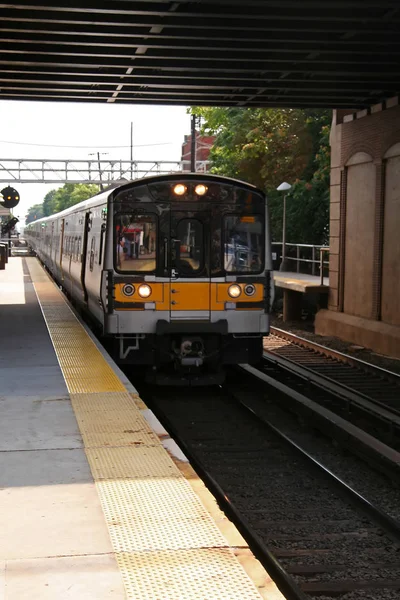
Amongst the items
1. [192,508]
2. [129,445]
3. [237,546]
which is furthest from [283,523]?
[237,546]

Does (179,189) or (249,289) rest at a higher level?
(179,189)

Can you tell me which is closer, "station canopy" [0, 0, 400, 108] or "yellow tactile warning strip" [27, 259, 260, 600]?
"yellow tactile warning strip" [27, 259, 260, 600]

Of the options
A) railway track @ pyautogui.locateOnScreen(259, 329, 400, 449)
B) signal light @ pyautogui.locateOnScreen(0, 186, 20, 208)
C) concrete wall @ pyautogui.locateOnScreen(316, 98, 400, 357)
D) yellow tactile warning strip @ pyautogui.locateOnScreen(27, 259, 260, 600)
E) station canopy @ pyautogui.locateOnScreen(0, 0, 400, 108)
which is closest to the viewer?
yellow tactile warning strip @ pyautogui.locateOnScreen(27, 259, 260, 600)

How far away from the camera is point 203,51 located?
14.6m

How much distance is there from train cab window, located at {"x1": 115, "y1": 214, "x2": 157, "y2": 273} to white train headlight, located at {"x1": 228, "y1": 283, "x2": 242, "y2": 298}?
1064 millimetres

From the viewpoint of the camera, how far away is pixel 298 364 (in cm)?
1538

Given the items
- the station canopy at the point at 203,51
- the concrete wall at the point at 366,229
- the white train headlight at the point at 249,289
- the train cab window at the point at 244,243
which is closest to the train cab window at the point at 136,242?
the train cab window at the point at 244,243

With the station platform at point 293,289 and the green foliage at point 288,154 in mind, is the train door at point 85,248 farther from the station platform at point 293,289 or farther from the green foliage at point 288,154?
the green foliage at point 288,154

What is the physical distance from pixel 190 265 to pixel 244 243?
0.83 meters

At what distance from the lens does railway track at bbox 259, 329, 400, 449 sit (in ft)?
35.8

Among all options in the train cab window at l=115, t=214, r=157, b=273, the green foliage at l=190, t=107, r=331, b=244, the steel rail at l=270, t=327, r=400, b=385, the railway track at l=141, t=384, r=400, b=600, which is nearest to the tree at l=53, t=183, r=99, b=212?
the green foliage at l=190, t=107, r=331, b=244

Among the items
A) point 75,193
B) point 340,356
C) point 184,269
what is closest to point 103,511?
point 184,269

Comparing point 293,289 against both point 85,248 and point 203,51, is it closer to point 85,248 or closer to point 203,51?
point 85,248

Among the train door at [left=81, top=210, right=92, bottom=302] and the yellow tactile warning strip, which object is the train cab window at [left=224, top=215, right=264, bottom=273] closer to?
the yellow tactile warning strip
